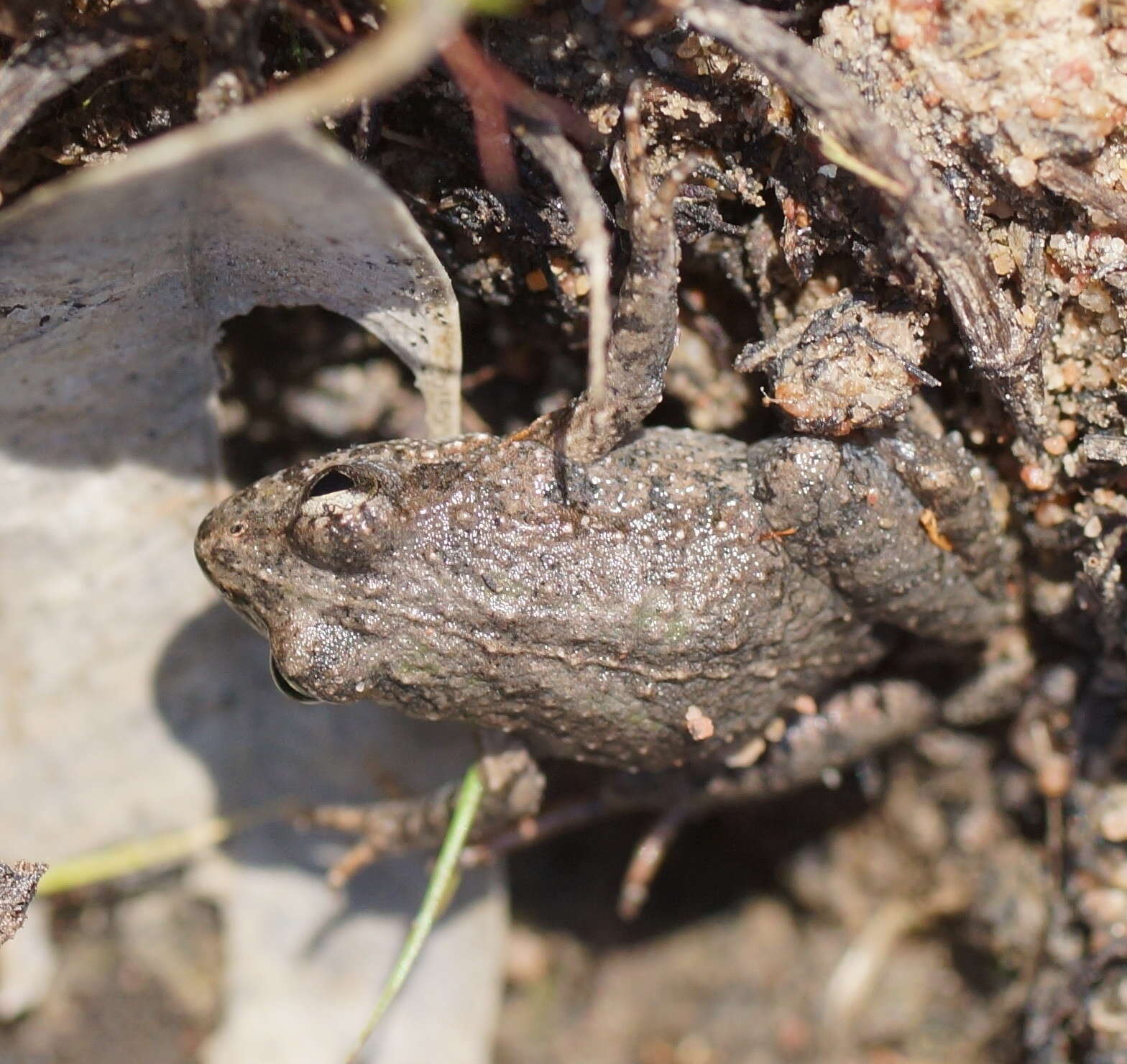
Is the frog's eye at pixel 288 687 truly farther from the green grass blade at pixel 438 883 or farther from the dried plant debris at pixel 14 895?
the dried plant debris at pixel 14 895

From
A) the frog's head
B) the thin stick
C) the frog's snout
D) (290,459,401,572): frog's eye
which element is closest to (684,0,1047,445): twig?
the frog's head

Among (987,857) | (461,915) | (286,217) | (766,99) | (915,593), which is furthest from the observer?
(461,915)

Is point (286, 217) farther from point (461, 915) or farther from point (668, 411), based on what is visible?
point (461, 915)

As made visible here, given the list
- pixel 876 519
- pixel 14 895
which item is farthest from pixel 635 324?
pixel 14 895

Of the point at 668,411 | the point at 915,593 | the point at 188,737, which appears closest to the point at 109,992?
the point at 188,737

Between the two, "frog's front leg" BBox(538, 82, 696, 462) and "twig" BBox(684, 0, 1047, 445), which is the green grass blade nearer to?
"frog's front leg" BBox(538, 82, 696, 462)

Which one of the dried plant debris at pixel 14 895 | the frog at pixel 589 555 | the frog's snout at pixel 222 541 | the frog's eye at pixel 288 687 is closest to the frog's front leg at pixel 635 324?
the frog at pixel 589 555
